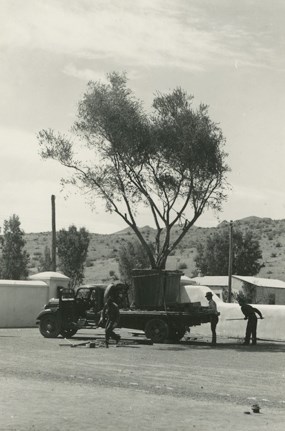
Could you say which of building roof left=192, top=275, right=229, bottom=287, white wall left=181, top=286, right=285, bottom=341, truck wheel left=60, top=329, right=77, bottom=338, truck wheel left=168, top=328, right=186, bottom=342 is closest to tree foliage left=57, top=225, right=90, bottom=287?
building roof left=192, top=275, right=229, bottom=287

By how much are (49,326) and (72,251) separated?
34703mm

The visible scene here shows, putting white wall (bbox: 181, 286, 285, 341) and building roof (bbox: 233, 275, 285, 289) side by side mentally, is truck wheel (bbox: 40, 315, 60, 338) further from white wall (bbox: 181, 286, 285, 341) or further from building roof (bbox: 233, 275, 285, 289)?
building roof (bbox: 233, 275, 285, 289)

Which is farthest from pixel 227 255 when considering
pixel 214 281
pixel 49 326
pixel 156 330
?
pixel 156 330

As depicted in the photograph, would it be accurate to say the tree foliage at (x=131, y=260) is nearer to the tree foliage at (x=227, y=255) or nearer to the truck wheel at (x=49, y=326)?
the tree foliage at (x=227, y=255)

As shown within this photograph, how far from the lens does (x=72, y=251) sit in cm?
6047

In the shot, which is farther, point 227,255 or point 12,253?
point 227,255

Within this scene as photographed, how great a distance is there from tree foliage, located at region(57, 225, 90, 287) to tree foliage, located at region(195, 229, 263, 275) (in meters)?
12.5

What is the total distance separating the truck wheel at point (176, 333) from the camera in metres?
25.1

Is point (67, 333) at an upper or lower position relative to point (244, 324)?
lower

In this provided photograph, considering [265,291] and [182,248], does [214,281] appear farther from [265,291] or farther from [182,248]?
[182,248]

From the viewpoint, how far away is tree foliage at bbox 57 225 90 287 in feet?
196

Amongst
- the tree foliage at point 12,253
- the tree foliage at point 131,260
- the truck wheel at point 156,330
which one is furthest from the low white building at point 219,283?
the truck wheel at point 156,330

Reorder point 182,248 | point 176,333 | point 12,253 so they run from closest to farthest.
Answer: point 176,333 → point 12,253 → point 182,248

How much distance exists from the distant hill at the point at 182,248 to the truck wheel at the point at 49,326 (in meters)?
48.7
